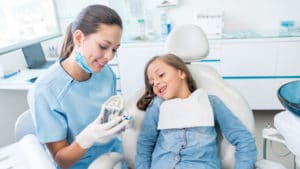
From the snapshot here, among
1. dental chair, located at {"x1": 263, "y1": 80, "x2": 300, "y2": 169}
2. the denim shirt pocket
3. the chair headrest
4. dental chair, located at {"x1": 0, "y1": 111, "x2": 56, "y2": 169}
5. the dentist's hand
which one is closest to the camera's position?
dental chair, located at {"x1": 0, "y1": 111, "x2": 56, "y2": 169}

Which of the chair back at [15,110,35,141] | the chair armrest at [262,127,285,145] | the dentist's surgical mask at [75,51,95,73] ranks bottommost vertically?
the chair armrest at [262,127,285,145]

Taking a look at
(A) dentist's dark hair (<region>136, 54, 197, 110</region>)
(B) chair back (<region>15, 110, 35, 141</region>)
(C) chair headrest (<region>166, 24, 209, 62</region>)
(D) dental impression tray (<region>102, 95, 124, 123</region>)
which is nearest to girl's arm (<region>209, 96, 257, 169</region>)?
(A) dentist's dark hair (<region>136, 54, 197, 110</region>)

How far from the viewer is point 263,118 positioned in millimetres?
2594

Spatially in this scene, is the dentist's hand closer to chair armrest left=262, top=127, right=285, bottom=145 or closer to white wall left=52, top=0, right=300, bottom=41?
chair armrest left=262, top=127, right=285, bottom=145

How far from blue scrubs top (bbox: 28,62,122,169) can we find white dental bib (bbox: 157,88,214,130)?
0.31 metres

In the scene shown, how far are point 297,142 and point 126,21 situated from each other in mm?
2300

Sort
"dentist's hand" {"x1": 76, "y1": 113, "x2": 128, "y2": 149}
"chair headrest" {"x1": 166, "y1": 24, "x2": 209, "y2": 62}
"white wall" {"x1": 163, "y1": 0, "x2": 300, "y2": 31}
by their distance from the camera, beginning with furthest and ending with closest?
1. "white wall" {"x1": 163, "y1": 0, "x2": 300, "y2": 31}
2. "chair headrest" {"x1": 166, "y1": 24, "x2": 209, "y2": 62}
3. "dentist's hand" {"x1": 76, "y1": 113, "x2": 128, "y2": 149}

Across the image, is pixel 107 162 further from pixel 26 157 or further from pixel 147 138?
pixel 26 157

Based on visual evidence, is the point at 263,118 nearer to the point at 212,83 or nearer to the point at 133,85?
the point at 133,85

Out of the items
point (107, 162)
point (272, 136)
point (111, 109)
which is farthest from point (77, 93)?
point (272, 136)

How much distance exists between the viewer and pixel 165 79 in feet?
4.02

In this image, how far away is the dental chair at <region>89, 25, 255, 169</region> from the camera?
115 cm

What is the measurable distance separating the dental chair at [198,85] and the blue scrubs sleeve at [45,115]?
26 centimetres

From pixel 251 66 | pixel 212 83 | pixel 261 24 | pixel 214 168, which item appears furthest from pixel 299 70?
pixel 214 168
